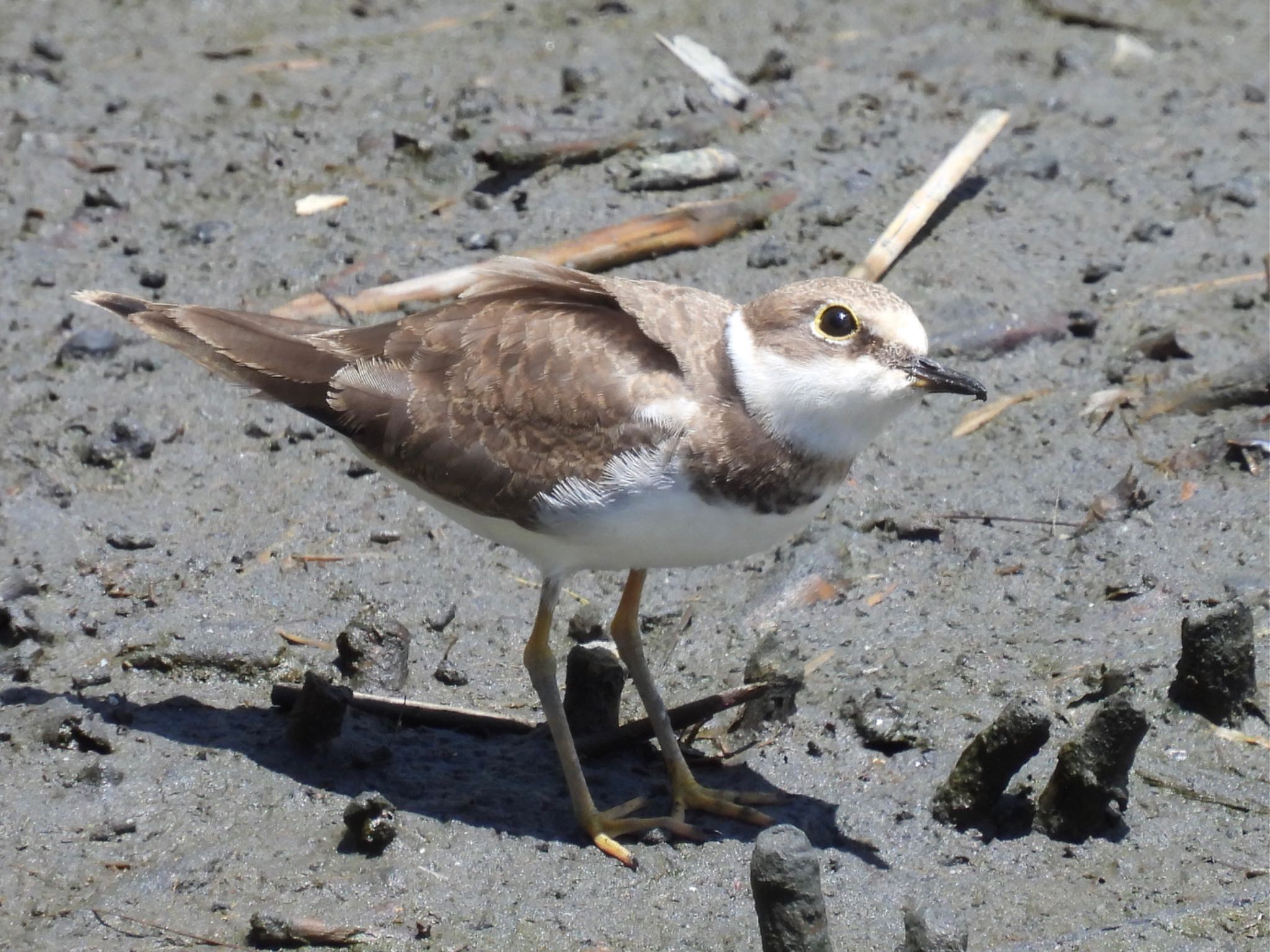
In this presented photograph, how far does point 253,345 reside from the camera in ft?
21.9

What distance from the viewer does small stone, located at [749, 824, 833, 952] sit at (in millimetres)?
4883

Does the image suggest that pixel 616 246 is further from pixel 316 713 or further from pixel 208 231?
pixel 316 713

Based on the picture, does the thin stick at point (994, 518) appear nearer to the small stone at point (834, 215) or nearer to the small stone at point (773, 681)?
the small stone at point (773, 681)

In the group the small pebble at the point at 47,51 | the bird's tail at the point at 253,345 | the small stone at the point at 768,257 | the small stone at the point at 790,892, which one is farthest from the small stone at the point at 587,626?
the small pebble at the point at 47,51

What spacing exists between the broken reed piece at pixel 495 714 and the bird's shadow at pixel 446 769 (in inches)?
1.5

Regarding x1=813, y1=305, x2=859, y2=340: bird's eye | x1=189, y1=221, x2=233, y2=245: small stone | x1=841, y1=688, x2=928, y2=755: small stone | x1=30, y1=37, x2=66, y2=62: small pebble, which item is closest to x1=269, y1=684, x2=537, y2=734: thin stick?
x1=841, y1=688, x2=928, y2=755: small stone

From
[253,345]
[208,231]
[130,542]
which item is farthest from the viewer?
[208,231]

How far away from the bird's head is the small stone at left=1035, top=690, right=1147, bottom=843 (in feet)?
4.04

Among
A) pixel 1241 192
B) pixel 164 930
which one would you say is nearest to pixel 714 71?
pixel 1241 192

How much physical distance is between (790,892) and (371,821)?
1.59m

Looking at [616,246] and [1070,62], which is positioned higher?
[1070,62]

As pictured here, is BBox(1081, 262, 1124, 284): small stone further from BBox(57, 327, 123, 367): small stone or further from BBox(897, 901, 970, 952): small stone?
BBox(57, 327, 123, 367): small stone

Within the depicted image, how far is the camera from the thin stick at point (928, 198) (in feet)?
29.5

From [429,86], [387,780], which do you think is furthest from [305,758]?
[429,86]
